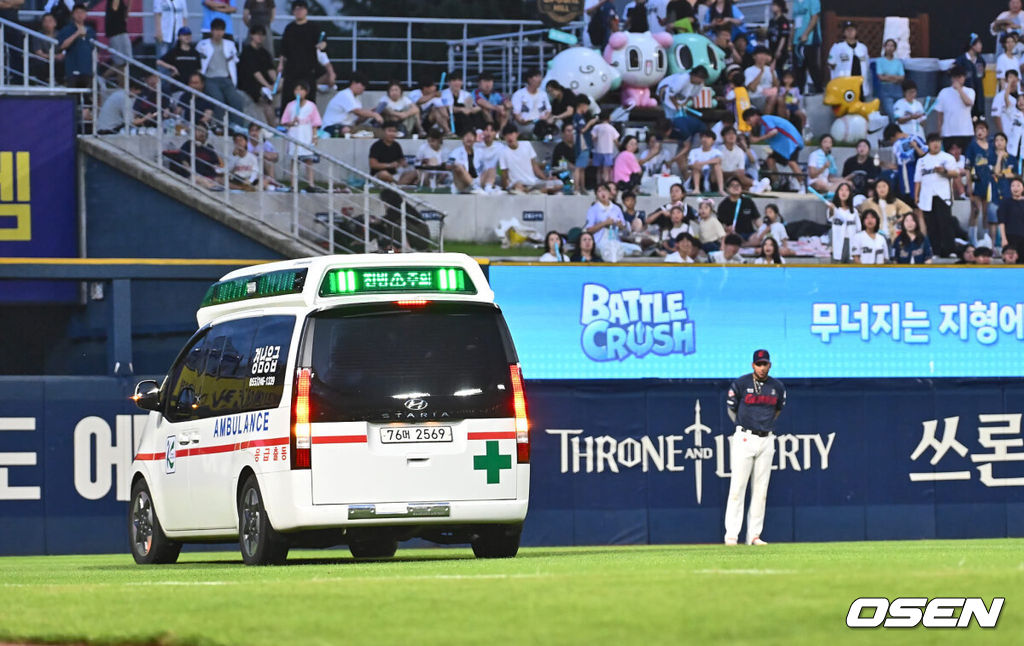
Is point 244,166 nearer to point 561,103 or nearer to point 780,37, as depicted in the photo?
point 561,103

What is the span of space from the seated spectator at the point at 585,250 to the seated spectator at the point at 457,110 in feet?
12.2

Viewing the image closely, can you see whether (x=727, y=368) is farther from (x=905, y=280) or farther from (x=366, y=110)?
(x=366, y=110)

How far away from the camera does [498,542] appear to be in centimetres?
1259

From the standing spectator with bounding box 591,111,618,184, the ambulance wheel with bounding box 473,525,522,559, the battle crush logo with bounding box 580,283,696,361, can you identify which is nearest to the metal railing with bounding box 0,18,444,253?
the battle crush logo with bounding box 580,283,696,361

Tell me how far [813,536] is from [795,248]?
6238 millimetres

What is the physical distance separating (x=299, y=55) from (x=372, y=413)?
541 inches

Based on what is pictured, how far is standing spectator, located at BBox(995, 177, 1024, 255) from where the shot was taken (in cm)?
2417

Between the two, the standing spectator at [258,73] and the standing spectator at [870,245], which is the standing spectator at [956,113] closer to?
the standing spectator at [870,245]

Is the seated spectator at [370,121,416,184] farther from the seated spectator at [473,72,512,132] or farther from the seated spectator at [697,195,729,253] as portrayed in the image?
the seated spectator at [697,195,729,253]

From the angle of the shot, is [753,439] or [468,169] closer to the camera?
[753,439]

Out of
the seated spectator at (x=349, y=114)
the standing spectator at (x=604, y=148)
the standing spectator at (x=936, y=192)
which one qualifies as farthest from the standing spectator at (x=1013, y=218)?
the seated spectator at (x=349, y=114)

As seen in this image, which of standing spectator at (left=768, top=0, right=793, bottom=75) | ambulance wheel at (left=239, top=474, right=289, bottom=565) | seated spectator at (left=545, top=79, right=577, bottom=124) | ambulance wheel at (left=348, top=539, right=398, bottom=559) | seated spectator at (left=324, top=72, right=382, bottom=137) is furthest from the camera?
standing spectator at (left=768, top=0, right=793, bottom=75)

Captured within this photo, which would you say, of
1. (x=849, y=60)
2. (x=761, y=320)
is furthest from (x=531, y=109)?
(x=761, y=320)

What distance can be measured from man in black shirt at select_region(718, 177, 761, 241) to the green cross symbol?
11.8 m
